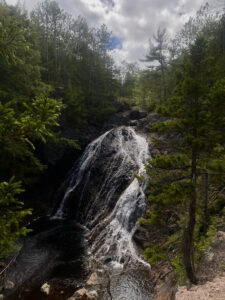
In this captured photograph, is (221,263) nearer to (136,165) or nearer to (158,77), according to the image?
(136,165)

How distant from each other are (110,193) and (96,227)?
2.94 metres

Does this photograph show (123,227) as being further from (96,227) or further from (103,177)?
(103,177)

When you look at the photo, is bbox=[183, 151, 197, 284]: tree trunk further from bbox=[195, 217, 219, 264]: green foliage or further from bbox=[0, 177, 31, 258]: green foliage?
bbox=[0, 177, 31, 258]: green foliage

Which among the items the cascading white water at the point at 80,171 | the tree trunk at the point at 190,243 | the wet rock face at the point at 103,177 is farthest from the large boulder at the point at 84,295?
the cascading white water at the point at 80,171

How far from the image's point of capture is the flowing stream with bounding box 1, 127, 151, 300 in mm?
9141

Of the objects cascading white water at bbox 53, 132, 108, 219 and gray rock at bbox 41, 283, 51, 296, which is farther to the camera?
cascading white water at bbox 53, 132, 108, 219

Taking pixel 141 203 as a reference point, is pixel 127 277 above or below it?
below

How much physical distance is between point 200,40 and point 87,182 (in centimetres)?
1458

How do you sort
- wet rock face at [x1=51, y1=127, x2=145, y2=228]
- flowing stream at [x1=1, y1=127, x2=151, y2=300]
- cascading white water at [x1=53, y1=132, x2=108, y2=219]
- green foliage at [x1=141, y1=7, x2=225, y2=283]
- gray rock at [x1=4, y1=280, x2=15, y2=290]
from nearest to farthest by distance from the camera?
green foliage at [x1=141, y1=7, x2=225, y2=283] → gray rock at [x1=4, y1=280, x2=15, y2=290] → flowing stream at [x1=1, y1=127, x2=151, y2=300] → wet rock face at [x1=51, y1=127, x2=145, y2=228] → cascading white water at [x1=53, y1=132, x2=108, y2=219]

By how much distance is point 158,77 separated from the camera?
28.7m

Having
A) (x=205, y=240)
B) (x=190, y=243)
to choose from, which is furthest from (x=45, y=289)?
(x=205, y=240)

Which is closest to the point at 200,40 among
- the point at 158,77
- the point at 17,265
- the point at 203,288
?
the point at 203,288

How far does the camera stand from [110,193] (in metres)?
15.5

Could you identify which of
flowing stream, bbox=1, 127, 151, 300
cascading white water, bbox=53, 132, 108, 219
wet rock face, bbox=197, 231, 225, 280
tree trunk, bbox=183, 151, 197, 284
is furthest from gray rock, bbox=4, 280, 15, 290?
cascading white water, bbox=53, 132, 108, 219
